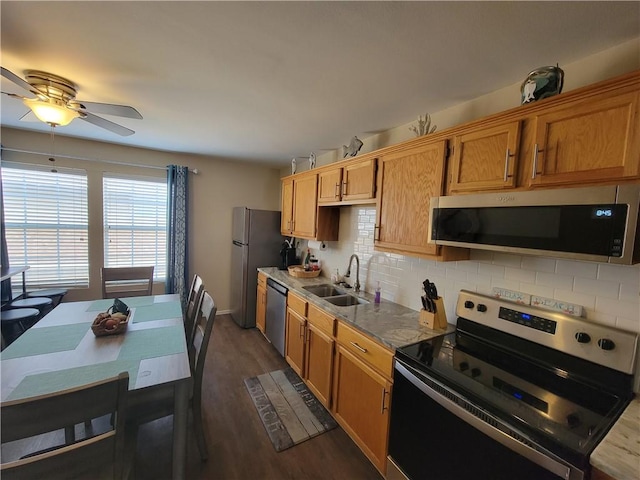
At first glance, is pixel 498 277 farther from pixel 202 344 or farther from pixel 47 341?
pixel 47 341

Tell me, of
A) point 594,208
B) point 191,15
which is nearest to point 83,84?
point 191,15

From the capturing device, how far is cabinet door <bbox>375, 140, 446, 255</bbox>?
164 cm

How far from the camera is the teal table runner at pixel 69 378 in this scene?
1.12 metres

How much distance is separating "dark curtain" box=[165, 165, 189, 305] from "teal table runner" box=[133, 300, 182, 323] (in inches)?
62.8

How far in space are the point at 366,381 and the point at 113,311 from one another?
5.78 feet

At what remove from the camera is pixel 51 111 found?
1.66 metres

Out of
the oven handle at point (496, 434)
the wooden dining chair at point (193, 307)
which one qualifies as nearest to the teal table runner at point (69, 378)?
the wooden dining chair at point (193, 307)

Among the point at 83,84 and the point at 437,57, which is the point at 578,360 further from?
the point at 83,84

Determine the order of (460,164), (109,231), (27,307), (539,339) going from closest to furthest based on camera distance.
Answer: (539,339) < (460,164) < (27,307) < (109,231)

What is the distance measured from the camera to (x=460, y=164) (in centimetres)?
149

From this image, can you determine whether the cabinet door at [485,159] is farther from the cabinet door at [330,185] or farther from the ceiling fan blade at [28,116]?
the ceiling fan blade at [28,116]

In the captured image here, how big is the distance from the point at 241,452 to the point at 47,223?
345cm

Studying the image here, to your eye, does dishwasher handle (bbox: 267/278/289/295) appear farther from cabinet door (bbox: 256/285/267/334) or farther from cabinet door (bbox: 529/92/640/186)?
cabinet door (bbox: 529/92/640/186)

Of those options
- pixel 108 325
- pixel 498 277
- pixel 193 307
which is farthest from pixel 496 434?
pixel 193 307
